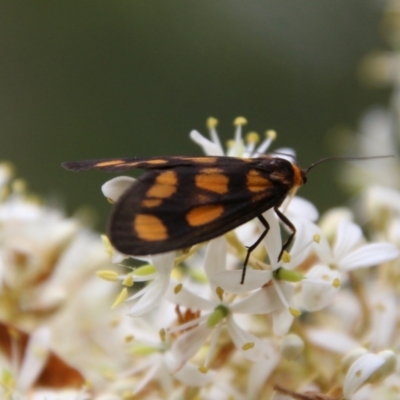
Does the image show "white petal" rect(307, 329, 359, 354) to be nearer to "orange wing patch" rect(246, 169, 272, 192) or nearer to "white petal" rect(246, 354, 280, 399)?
"white petal" rect(246, 354, 280, 399)

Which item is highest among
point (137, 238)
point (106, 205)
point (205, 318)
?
point (137, 238)

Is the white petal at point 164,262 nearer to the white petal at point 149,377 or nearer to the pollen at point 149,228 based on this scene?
the pollen at point 149,228

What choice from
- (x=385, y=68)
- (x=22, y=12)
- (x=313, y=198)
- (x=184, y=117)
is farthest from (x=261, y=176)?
(x=22, y=12)

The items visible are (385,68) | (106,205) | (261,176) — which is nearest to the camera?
(261,176)

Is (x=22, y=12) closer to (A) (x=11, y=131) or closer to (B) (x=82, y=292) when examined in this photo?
(A) (x=11, y=131)

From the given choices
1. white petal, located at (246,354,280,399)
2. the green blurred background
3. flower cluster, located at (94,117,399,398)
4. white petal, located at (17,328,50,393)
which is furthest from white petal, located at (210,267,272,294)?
the green blurred background

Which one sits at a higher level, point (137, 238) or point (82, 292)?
point (137, 238)
